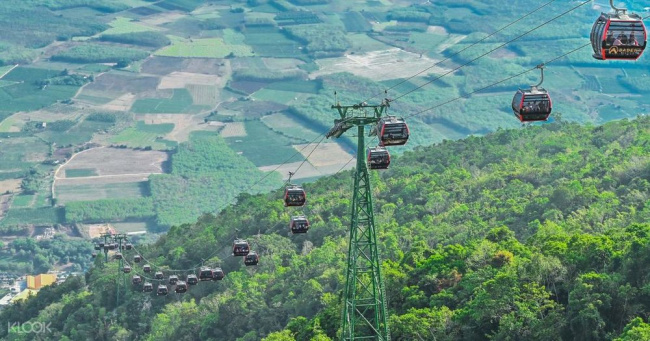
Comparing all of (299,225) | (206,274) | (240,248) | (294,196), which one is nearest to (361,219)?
(294,196)

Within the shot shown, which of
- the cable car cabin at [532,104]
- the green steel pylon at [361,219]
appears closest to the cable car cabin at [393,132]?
the green steel pylon at [361,219]

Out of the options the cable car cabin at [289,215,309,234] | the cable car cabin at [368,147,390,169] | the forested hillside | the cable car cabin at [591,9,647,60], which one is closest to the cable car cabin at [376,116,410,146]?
the cable car cabin at [368,147,390,169]

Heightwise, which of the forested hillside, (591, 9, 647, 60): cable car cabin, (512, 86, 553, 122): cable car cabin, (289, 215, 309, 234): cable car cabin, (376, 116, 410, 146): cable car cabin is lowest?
the forested hillside

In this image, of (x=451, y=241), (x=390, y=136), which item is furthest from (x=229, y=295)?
(x=390, y=136)

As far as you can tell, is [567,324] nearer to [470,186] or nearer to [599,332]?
[599,332]

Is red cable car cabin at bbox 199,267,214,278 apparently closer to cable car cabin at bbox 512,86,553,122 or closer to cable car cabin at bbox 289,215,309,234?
cable car cabin at bbox 289,215,309,234

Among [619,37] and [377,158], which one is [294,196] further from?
[619,37]

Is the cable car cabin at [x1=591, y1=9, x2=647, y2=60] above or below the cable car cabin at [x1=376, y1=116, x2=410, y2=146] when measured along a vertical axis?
above

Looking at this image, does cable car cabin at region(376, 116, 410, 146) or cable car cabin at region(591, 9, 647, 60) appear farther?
cable car cabin at region(376, 116, 410, 146)
